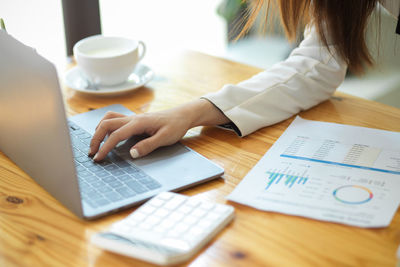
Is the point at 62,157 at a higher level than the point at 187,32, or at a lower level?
higher

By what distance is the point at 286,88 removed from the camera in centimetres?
99

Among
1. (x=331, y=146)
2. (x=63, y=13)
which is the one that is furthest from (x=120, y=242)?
(x=63, y=13)

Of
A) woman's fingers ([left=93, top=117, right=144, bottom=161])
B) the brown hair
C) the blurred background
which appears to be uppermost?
the brown hair

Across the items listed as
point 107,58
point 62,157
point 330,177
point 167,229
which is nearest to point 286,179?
point 330,177

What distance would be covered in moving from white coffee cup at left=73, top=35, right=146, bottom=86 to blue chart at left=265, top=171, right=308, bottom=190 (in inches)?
20.8

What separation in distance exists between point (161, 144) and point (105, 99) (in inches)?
13.4

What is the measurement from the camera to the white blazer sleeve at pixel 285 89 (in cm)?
92

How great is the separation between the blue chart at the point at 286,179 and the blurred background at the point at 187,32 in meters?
0.35

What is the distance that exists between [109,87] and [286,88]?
0.43m

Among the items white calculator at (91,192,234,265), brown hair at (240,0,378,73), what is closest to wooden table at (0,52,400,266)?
white calculator at (91,192,234,265)

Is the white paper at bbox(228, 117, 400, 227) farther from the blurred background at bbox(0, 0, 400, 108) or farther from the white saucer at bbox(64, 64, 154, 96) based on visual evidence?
the white saucer at bbox(64, 64, 154, 96)

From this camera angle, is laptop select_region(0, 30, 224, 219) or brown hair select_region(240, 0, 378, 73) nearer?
laptop select_region(0, 30, 224, 219)

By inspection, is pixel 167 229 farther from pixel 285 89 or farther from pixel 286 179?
pixel 285 89

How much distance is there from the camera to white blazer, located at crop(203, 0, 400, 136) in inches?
36.2
